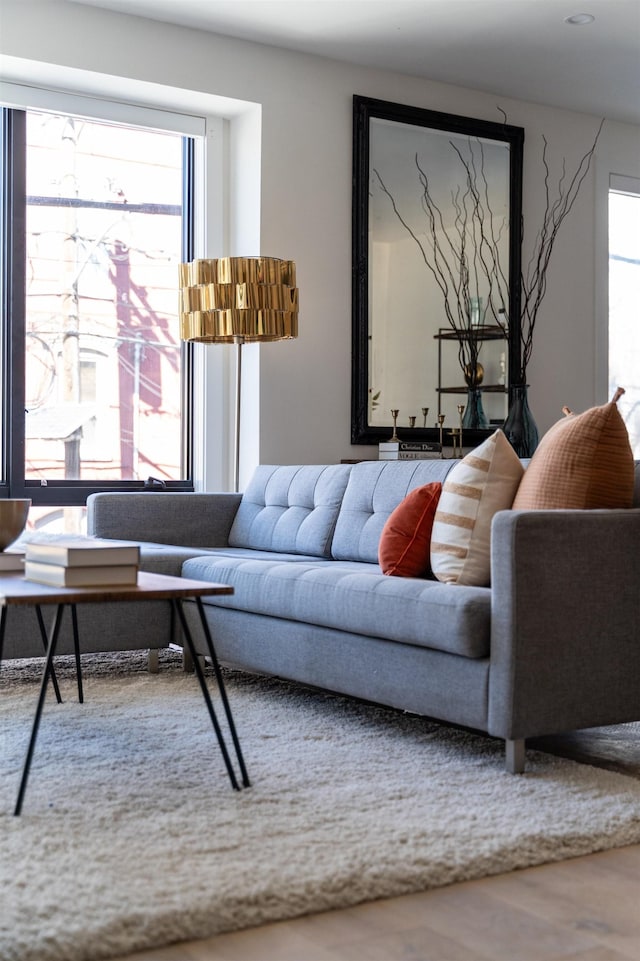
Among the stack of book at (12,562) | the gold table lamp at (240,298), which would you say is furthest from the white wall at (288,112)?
the stack of book at (12,562)

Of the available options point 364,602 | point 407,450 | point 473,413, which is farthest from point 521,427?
point 364,602

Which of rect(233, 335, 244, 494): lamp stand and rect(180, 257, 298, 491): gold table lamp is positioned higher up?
rect(180, 257, 298, 491): gold table lamp

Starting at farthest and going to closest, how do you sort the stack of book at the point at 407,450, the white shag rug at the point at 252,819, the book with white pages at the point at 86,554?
the stack of book at the point at 407,450
the book with white pages at the point at 86,554
the white shag rug at the point at 252,819

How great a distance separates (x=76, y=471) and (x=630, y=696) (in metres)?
3.40

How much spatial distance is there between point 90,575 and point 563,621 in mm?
1136

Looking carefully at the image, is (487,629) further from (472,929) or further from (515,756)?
(472,929)

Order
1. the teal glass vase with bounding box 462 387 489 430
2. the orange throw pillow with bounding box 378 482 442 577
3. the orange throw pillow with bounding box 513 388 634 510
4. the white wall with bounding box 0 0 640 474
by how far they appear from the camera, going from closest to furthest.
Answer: the orange throw pillow with bounding box 513 388 634 510, the orange throw pillow with bounding box 378 482 442 577, the white wall with bounding box 0 0 640 474, the teal glass vase with bounding box 462 387 489 430

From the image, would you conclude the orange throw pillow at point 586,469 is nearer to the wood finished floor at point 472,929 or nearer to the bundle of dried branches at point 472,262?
the wood finished floor at point 472,929

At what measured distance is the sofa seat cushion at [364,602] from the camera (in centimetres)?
270

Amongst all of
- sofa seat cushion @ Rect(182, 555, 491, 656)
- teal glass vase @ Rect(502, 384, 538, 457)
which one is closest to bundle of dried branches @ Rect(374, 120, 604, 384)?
teal glass vase @ Rect(502, 384, 538, 457)

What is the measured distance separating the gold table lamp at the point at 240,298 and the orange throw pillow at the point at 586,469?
7.49 feet

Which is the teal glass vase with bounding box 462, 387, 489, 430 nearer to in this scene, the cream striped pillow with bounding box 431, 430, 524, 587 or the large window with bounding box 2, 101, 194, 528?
the large window with bounding box 2, 101, 194, 528

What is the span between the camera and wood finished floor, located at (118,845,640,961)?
5.49 ft

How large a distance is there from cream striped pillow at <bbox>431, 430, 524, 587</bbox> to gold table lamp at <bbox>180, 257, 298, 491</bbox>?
6.82 ft
